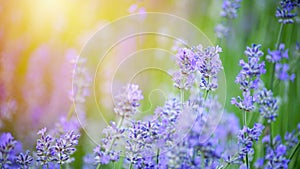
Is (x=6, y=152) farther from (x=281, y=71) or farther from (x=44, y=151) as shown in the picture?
(x=281, y=71)

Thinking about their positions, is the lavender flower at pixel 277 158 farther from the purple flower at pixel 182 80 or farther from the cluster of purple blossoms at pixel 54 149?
the cluster of purple blossoms at pixel 54 149

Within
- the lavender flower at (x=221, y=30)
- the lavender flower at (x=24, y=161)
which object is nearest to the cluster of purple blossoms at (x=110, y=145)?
the lavender flower at (x=24, y=161)

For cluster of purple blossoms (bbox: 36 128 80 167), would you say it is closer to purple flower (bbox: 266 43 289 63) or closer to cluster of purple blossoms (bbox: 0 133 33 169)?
cluster of purple blossoms (bbox: 0 133 33 169)

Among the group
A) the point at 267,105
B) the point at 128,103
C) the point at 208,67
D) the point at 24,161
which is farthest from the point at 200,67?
the point at 24,161

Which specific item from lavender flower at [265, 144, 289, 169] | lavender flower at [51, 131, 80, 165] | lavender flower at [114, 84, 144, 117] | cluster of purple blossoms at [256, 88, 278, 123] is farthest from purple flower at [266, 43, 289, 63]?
lavender flower at [51, 131, 80, 165]

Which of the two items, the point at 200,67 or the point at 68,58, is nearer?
the point at 200,67
